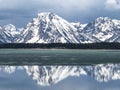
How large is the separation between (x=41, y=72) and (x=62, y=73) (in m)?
3.78

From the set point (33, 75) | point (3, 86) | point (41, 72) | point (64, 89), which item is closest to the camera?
point (64, 89)

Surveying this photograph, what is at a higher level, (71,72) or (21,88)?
(21,88)

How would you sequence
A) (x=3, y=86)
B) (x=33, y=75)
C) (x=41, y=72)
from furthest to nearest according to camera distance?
(x=41, y=72)
(x=33, y=75)
(x=3, y=86)

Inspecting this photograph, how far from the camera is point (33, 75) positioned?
49469 mm

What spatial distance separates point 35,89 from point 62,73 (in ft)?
55.0

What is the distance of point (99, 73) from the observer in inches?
2030

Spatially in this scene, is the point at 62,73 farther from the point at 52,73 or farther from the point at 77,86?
the point at 77,86

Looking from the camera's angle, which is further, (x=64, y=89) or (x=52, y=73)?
(x=52, y=73)

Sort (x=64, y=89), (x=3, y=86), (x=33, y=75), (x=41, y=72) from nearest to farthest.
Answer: (x=64, y=89) → (x=3, y=86) → (x=33, y=75) → (x=41, y=72)

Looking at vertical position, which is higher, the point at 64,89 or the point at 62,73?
the point at 64,89

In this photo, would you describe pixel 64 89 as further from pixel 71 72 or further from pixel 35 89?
pixel 71 72

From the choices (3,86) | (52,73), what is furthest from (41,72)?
(3,86)

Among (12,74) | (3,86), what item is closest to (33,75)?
(12,74)

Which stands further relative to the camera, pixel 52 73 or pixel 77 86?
pixel 52 73
